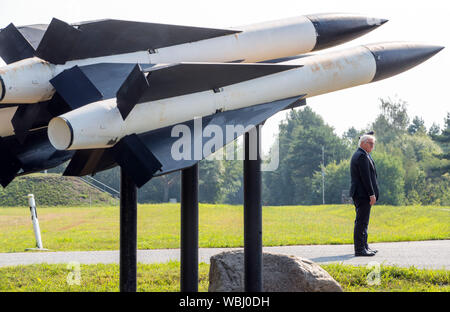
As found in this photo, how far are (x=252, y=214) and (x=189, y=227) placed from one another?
0.59 metres

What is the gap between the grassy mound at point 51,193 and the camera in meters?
25.4

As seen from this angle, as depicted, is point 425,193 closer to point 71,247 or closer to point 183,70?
point 71,247

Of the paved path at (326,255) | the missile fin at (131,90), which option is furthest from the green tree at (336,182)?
the missile fin at (131,90)

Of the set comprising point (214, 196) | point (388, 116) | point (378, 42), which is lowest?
point (214, 196)

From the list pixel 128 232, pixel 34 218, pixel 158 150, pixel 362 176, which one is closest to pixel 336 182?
pixel 34 218

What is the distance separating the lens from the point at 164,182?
4359 centimetres

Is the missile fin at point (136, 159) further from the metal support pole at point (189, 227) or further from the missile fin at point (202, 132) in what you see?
the metal support pole at point (189, 227)

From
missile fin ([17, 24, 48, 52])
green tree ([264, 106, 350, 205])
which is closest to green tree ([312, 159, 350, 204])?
green tree ([264, 106, 350, 205])

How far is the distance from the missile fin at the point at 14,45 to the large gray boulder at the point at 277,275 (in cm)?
252

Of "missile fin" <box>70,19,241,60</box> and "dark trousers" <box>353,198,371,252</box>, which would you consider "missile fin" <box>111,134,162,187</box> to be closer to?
"missile fin" <box>70,19,241,60</box>

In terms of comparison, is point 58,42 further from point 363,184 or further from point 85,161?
point 363,184

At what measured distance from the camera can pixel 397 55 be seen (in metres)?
5.82

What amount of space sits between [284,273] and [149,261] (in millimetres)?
2928

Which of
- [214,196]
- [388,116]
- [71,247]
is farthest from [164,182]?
[71,247]
